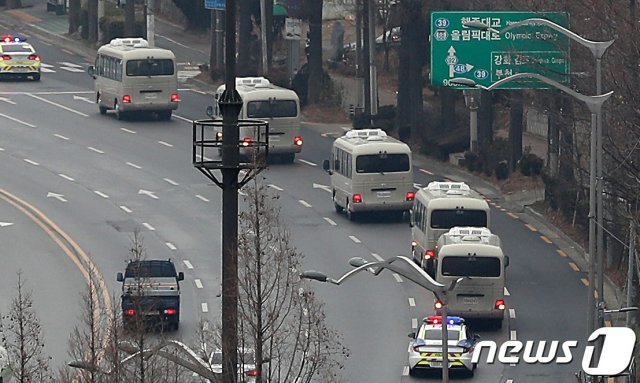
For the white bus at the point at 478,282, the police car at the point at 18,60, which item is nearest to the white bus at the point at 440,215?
the white bus at the point at 478,282

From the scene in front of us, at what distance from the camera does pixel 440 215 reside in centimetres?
5216

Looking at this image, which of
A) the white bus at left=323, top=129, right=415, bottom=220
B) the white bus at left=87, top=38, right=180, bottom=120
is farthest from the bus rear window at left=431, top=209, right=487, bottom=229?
the white bus at left=87, top=38, right=180, bottom=120

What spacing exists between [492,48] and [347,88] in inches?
1011

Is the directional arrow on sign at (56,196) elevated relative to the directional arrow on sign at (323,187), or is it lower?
lower

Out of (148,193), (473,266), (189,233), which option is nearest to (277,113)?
(148,193)

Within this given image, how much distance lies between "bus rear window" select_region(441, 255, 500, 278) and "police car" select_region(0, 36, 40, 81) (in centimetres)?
4050

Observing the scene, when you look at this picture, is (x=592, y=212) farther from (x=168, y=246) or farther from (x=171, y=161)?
(x=171, y=161)

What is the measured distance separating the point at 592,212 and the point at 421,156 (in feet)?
101

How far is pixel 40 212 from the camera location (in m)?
60.8

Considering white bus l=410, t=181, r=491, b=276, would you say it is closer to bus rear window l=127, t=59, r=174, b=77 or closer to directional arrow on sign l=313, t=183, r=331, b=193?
directional arrow on sign l=313, t=183, r=331, b=193

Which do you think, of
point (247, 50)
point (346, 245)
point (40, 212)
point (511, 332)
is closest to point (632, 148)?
point (511, 332)

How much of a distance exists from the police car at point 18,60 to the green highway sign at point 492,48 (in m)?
30.1

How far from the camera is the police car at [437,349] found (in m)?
43.6

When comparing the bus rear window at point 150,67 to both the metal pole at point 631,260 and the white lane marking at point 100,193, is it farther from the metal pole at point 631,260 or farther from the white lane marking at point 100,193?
the metal pole at point 631,260
